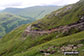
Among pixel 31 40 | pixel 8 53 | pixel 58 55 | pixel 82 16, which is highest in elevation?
pixel 82 16

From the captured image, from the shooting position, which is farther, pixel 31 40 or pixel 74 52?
pixel 31 40

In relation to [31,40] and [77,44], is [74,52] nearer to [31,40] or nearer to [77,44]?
[77,44]

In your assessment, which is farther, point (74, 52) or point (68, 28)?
point (68, 28)

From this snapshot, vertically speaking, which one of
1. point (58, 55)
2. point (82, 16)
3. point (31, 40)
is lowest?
point (31, 40)

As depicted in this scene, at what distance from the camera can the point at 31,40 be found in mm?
169500

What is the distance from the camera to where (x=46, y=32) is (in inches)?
6801

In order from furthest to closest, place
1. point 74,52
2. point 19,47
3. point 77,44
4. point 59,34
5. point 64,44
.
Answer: point 19,47 → point 59,34 → point 64,44 → point 77,44 → point 74,52

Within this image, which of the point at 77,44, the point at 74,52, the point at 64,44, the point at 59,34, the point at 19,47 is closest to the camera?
the point at 74,52

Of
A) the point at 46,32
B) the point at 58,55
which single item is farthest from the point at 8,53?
the point at 58,55

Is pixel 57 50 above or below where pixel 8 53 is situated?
above

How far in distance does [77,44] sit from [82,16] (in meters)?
77.2

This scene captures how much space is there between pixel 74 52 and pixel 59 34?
65086mm

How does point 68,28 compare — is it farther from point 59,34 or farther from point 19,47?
point 19,47

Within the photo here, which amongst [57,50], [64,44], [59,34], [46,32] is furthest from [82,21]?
[57,50]
